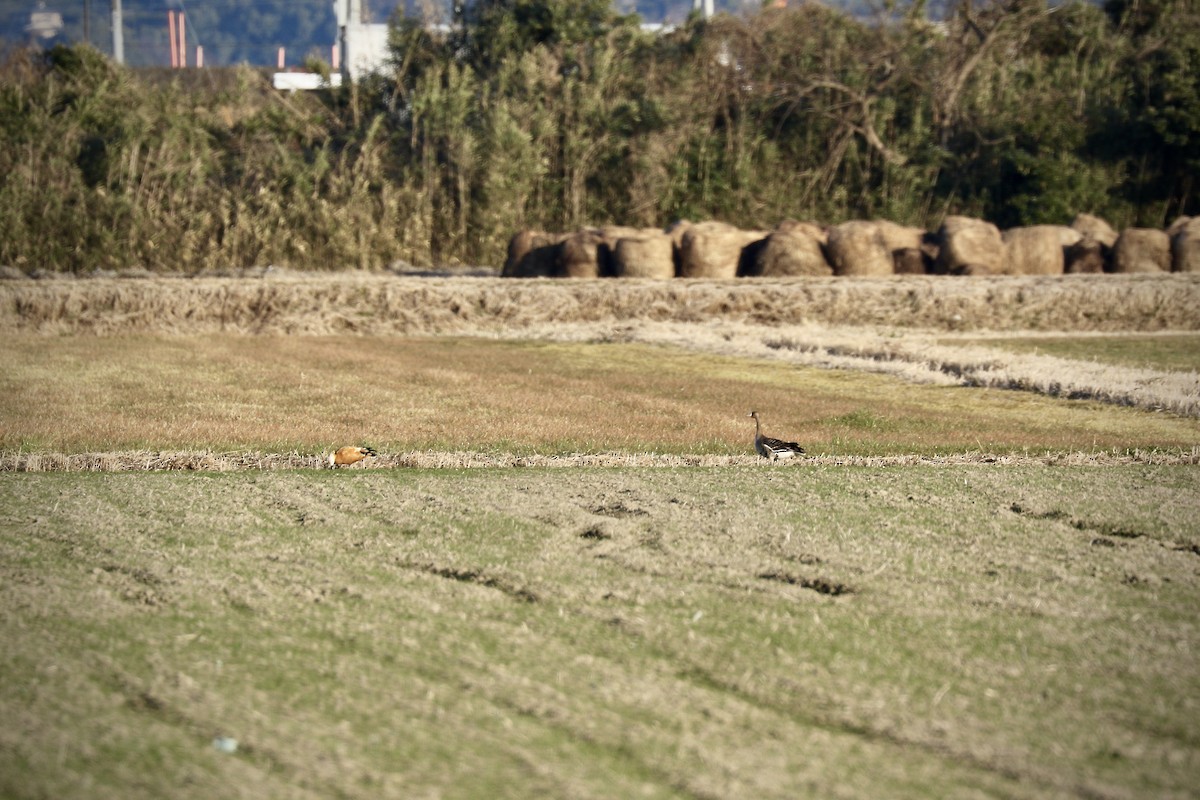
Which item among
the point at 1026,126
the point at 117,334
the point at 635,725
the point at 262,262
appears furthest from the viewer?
the point at 1026,126

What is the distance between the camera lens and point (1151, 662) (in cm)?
468

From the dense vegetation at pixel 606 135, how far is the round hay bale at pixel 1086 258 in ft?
16.5

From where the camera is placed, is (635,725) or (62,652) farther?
(62,652)

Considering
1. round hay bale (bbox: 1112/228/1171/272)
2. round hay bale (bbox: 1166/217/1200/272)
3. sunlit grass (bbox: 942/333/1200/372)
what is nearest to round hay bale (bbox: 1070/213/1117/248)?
round hay bale (bbox: 1112/228/1171/272)

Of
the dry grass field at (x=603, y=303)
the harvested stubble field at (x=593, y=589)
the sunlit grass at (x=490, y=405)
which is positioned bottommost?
the sunlit grass at (x=490, y=405)

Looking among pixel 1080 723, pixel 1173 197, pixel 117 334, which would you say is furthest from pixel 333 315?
pixel 1173 197

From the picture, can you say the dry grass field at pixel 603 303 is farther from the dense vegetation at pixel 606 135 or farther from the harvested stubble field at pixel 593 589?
the dense vegetation at pixel 606 135

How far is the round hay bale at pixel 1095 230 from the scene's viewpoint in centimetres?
2069

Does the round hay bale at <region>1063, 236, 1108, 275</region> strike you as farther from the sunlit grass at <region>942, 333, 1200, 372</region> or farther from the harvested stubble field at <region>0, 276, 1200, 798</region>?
the harvested stubble field at <region>0, 276, 1200, 798</region>

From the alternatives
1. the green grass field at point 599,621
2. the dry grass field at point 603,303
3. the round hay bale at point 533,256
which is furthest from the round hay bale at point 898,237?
the green grass field at point 599,621

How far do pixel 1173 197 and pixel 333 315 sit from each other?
1785 centimetres

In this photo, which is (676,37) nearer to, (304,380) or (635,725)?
(304,380)

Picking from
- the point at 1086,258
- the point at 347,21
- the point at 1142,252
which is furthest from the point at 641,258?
the point at 347,21

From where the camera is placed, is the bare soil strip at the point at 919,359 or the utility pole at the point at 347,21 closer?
the bare soil strip at the point at 919,359
